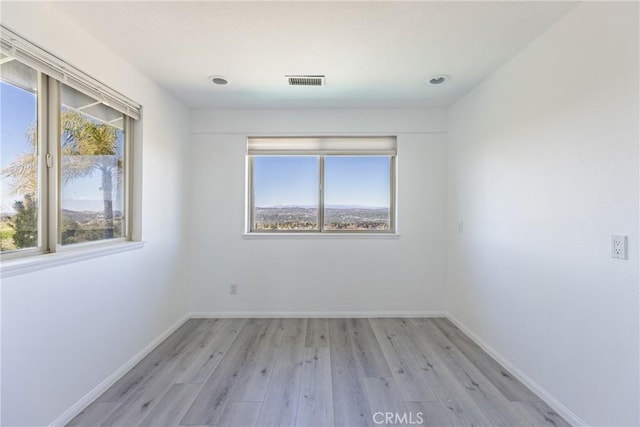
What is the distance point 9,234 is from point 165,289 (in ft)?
4.82

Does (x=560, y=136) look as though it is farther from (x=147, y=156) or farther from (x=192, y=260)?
(x=192, y=260)

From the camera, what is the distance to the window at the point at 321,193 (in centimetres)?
350

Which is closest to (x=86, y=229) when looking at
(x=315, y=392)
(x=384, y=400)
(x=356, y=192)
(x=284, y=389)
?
(x=284, y=389)

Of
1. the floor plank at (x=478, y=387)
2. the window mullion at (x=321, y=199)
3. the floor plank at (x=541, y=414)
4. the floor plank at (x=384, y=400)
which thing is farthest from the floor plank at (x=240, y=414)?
the window mullion at (x=321, y=199)

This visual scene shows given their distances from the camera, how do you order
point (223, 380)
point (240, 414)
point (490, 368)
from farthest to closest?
point (490, 368) < point (223, 380) < point (240, 414)

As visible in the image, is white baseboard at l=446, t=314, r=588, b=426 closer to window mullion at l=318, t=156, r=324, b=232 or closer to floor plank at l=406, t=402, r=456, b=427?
floor plank at l=406, t=402, r=456, b=427

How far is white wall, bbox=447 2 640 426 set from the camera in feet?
4.70

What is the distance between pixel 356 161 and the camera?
3.49m

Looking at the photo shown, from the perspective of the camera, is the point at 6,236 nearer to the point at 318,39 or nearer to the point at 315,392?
the point at 315,392

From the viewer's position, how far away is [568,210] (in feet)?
5.69

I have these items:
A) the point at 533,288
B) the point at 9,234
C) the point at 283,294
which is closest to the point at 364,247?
the point at 283,294

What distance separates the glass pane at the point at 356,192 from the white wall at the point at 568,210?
1137 mm

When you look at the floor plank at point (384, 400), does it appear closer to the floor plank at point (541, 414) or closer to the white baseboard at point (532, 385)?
the floor plank at point (541, 414)

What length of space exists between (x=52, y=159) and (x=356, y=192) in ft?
9.01
